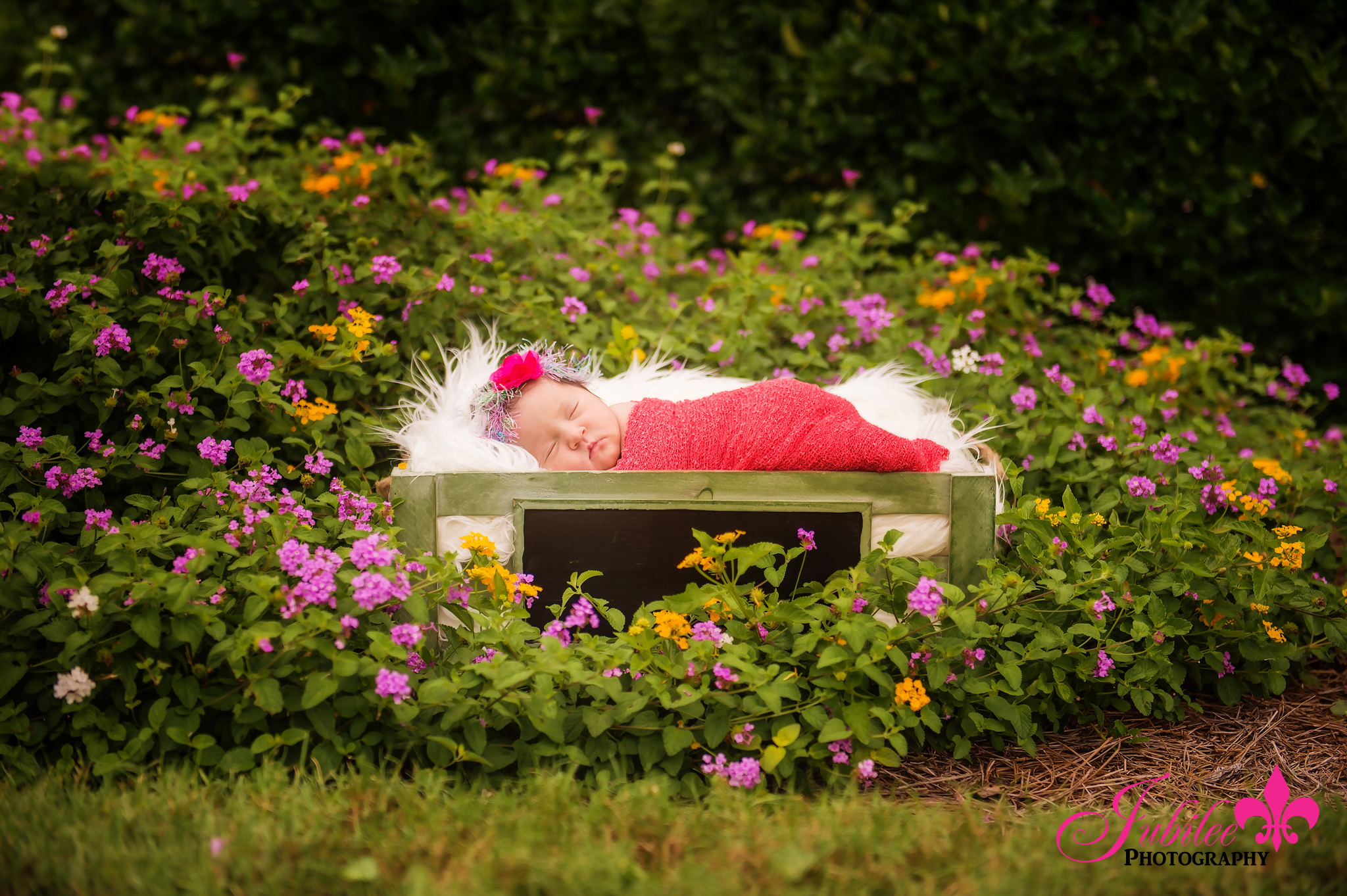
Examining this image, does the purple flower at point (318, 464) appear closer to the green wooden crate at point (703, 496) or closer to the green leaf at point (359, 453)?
the green leaf at point (359, 453)

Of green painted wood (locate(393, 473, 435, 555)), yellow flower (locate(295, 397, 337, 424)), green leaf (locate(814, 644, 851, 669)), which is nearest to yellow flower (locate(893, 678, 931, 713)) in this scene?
green leaf (locate(814, 644, 851, 669))

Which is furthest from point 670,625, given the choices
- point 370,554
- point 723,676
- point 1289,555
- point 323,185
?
point 323,185

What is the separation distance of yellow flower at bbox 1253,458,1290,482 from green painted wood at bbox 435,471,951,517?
3.30 feet

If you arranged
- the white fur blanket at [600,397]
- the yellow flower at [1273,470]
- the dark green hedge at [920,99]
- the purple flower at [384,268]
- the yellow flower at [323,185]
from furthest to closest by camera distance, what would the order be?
the dark green hedge at [920,99] → the yellow flower at [323,185] → the purple flower at [384,268] → the yellow flower at [1273,470] → the white fur blanket at [600,397]

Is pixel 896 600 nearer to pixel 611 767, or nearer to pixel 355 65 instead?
pixel 611 767

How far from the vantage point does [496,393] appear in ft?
7.45

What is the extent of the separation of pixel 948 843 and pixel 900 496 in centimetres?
79

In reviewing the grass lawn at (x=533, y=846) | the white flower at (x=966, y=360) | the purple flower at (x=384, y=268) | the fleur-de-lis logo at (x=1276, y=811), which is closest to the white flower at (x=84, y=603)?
the grass lawn at (x=533, y=846)

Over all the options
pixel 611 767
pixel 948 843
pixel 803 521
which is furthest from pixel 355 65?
pixel 948 843

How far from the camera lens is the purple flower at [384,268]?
2.51 meters

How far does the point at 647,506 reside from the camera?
1969mm

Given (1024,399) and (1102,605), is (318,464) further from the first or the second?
(1024,399)

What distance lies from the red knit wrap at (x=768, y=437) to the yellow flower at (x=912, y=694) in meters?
0.54

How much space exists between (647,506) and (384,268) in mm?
1159
